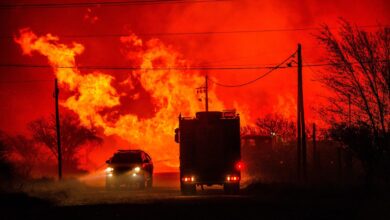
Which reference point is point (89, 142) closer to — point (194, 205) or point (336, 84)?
point (336, 84)

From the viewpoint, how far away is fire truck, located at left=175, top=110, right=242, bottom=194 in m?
31.5

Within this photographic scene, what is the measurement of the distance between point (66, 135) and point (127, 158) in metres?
35.1

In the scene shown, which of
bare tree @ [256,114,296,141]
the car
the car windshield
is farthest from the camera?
bare tree @ [256,114,296,141]

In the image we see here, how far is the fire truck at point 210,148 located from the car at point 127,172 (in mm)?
6043

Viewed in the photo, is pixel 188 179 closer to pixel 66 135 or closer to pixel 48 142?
pixel 48 142

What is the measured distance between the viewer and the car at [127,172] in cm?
3719

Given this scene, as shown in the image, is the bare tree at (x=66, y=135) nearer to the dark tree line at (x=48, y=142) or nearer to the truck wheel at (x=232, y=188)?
the dark tree line at (x=48, y=142)

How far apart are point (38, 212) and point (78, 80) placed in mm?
43563

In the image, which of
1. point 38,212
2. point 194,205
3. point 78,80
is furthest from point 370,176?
point 78,80

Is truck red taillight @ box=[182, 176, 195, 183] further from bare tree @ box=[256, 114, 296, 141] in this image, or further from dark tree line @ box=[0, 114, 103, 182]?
dark tree line @ box=[0, 114, 103, 182]

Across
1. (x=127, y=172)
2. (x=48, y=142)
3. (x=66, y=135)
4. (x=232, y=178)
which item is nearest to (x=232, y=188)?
(x=232, y=178)

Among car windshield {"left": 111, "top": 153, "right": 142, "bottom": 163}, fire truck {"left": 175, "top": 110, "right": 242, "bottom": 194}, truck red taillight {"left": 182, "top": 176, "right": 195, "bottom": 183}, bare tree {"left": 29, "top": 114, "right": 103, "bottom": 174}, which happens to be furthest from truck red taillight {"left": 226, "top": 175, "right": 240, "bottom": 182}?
bare tree {"left": 29, "top": 114, "right": 103, "bottom": 174}

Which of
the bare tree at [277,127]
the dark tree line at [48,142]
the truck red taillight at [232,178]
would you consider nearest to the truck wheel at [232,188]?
the truck red taillight at [232,178]

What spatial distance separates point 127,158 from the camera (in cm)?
3816
